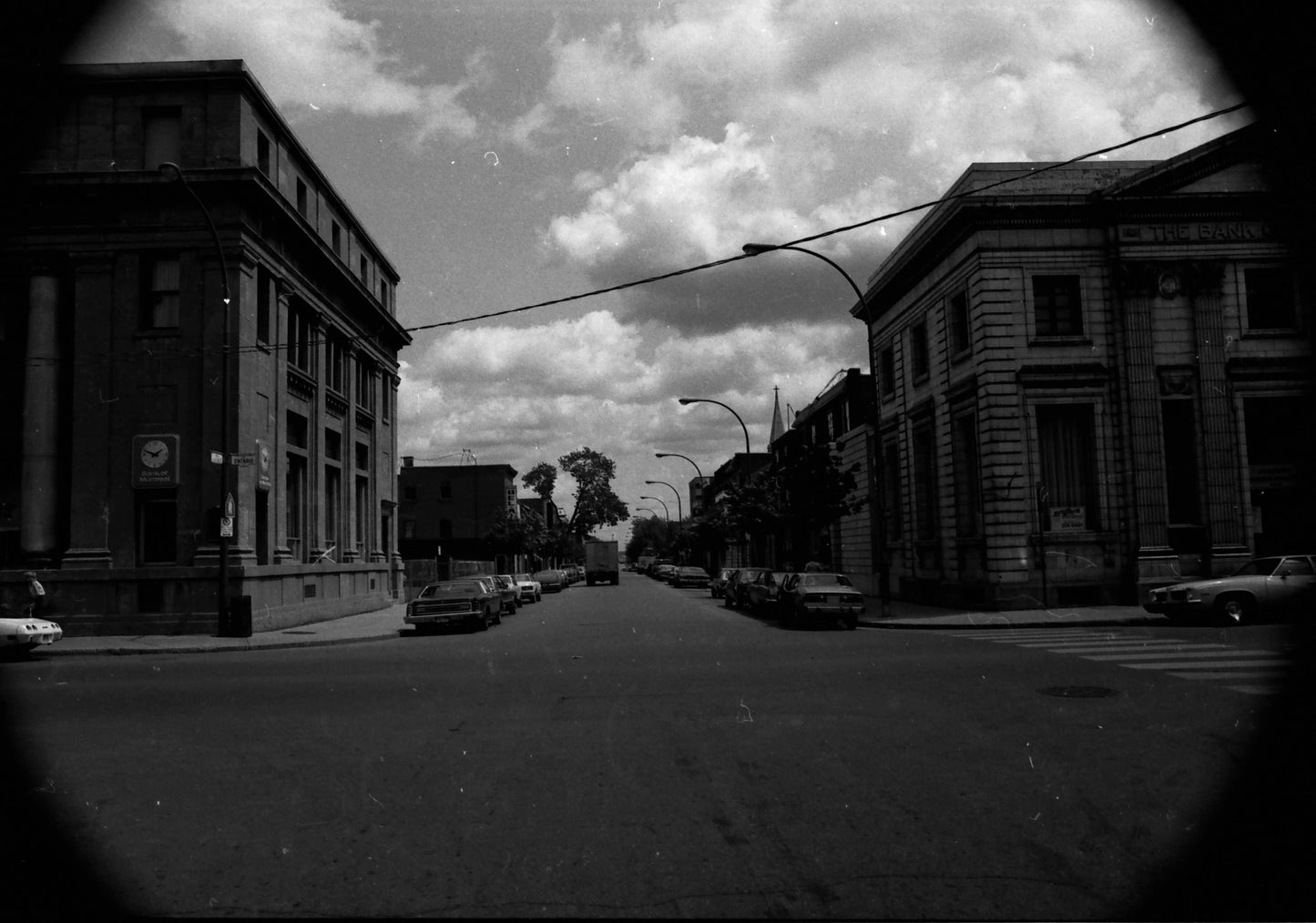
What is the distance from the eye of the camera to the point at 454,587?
2461cm

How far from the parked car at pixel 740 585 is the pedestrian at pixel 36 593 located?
1942 cm

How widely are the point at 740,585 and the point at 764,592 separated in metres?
4.11

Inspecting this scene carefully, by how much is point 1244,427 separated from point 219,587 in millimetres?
26544

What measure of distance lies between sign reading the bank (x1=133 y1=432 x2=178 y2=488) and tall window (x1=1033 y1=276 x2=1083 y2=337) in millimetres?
23068

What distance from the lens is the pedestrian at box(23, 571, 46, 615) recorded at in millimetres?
21328

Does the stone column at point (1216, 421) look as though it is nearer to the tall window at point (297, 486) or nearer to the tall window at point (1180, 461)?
the tall window at point (1180, 461)

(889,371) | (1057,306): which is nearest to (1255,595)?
(1057,306)

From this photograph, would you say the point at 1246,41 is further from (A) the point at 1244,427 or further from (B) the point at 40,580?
(B) the point at 40,580

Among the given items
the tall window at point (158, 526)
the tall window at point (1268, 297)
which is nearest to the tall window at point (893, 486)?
the tall window at point (1268, 297)

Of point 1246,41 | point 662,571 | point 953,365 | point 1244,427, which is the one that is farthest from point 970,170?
point 662,571

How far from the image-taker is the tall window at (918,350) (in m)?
32.3

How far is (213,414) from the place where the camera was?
23016 millimetres

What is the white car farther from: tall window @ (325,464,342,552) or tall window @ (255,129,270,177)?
tall window @ (325,464,342,552)

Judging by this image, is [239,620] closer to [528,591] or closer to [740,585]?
[740,585]
